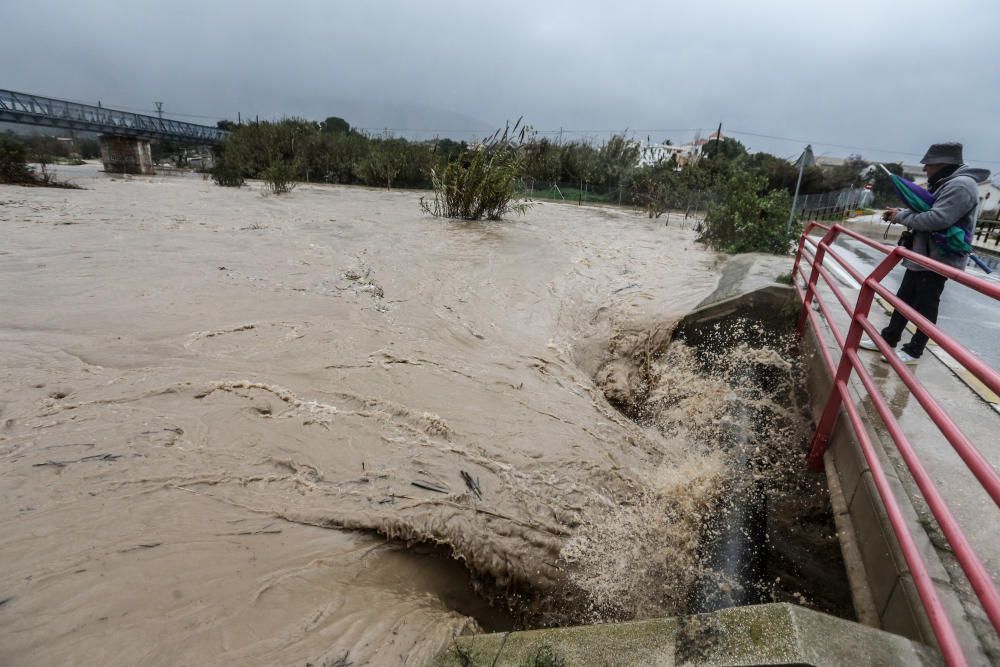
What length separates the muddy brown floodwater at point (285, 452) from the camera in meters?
1.91

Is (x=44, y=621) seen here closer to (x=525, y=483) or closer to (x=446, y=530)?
(x=446, y=530)

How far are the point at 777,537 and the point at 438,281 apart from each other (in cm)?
459

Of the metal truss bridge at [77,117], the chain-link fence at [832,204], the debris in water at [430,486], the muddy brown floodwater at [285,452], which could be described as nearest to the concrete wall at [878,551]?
the muddy brown floodwater at [285,452]

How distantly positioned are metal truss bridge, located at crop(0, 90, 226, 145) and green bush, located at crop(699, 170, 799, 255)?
2772 cm

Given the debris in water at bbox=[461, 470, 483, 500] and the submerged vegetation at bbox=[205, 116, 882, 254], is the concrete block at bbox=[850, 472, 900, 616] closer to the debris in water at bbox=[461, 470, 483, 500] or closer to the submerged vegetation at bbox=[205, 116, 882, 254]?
the debris in water at bbox=[461, 470, 483, 500]

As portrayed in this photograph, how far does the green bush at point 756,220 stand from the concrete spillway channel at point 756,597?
3.90 metres

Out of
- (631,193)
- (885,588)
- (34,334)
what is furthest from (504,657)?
(631,193)

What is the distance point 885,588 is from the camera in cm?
201

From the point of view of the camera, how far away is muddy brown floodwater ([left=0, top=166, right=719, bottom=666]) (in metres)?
1.91

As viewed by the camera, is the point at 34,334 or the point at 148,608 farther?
the point at 34,334

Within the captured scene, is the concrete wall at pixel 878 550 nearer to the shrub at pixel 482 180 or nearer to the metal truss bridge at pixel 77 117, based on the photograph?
the shrub at pixel 482 180

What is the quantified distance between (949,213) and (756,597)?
275cm

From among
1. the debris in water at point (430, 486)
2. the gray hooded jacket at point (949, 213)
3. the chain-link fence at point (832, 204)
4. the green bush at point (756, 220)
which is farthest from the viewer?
the chain-link fence at point (832, 204)

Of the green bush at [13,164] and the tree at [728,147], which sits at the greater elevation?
the tree at [728,147]
